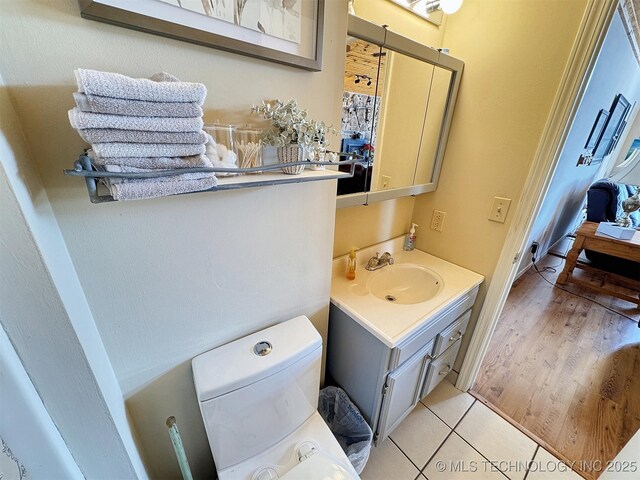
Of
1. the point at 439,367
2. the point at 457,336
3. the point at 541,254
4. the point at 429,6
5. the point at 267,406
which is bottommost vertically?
the point at 541,254

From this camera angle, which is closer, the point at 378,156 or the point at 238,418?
the point at 238,418

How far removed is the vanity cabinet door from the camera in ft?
3.56

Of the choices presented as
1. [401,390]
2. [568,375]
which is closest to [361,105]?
[401,390]

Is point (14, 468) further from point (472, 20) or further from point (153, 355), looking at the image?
point (472, 20)

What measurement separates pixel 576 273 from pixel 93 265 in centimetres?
424

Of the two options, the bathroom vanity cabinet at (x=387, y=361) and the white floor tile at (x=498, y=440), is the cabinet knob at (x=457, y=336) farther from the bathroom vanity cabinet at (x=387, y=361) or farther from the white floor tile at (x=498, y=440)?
the white floor tile at (x=498, y=440)

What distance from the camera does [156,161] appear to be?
1.54ft

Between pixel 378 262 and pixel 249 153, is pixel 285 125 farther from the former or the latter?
pixel 378 262

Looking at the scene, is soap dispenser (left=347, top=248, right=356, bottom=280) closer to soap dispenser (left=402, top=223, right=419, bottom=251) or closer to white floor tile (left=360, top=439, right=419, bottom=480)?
soap dispenser (left=402, top=223, right=419, bottom=251)

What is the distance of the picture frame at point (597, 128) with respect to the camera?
8.51 ft

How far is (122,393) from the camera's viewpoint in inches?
27.7

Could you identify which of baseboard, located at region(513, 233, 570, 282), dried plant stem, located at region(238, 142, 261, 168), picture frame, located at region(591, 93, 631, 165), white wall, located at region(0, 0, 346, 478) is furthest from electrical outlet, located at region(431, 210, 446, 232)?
picture frame, located at region(591, 93, 631, 165)

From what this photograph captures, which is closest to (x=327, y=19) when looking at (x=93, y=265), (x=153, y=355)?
(x=93, y=265)

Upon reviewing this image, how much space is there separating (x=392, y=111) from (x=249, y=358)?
47.2 inches
